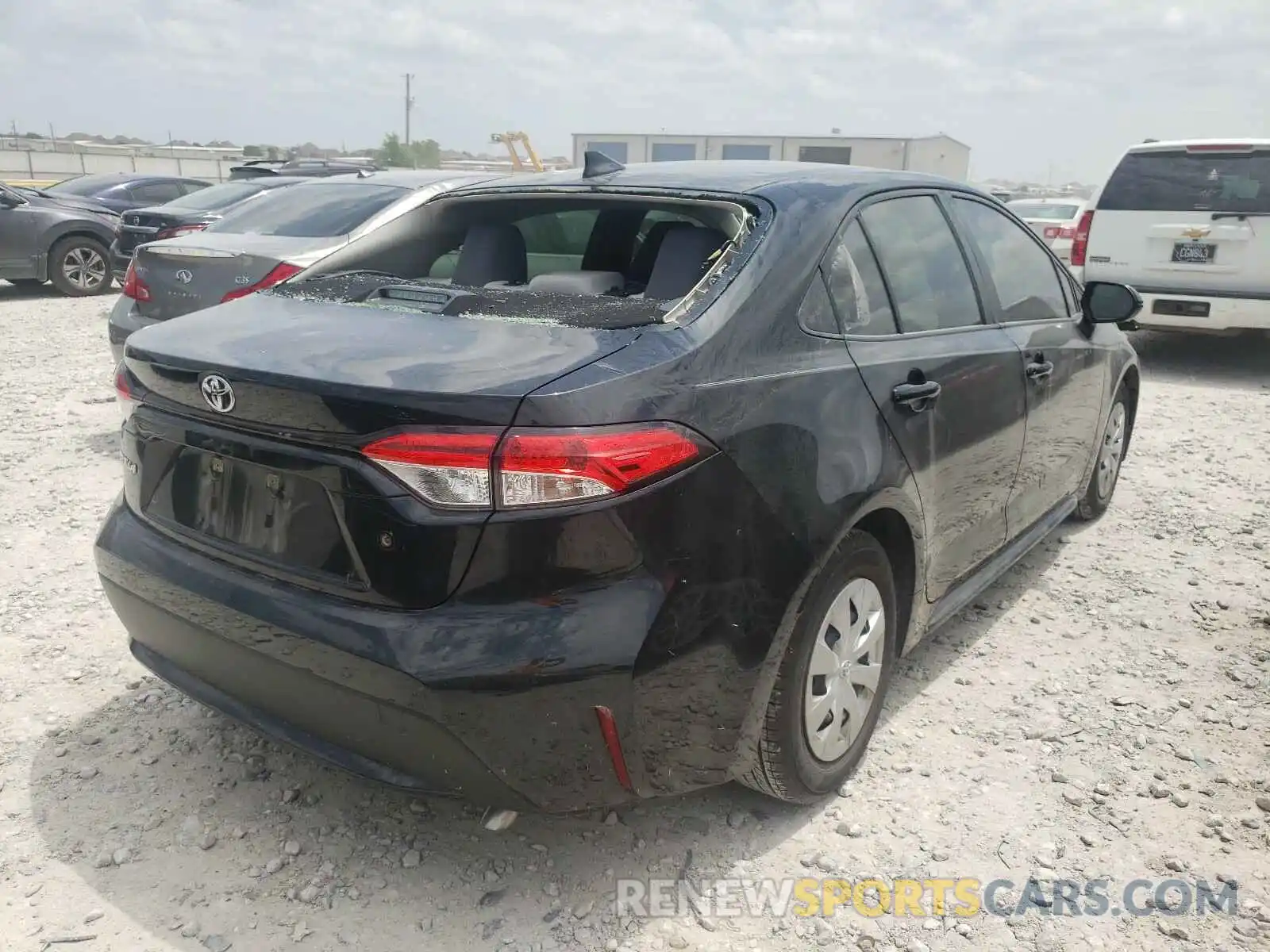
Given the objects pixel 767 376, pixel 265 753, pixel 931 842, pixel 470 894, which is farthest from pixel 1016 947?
pixel 265 753

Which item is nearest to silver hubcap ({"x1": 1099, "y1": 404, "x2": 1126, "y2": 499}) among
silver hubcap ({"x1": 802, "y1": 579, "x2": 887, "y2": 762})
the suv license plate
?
silver hubcap ({"x1": 802, "y1": 579, "x2": 887, "y2": 762})

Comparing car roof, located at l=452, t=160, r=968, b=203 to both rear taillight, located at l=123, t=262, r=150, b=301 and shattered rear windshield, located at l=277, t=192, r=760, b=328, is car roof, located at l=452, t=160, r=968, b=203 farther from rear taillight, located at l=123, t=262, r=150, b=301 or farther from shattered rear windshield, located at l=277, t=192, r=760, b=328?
rear taillight, located at l=123, t=262, r=150, b=301

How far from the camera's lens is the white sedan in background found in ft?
51.2

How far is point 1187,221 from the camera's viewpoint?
7980 mm

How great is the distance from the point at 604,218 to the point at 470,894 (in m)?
2.15

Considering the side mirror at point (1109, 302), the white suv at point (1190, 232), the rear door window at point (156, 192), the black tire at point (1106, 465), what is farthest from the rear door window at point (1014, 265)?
the rear door window at point (156, 192)

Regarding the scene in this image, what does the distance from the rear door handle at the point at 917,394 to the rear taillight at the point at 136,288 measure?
4.58 meters

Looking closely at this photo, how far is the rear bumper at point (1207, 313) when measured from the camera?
7.80m

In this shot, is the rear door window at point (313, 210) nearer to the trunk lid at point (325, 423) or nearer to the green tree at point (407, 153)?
the trunk lid at point (325, 423)

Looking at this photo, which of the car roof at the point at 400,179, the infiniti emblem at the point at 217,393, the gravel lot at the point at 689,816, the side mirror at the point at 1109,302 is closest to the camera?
the infiniti emblem at the point at 217,393

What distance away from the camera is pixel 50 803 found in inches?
101

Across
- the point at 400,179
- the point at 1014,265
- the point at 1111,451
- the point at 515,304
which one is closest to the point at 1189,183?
the point at 1111,451

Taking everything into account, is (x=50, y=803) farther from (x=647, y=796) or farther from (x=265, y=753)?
(x=647, y=796)

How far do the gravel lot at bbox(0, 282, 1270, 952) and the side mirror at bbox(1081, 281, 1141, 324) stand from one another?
3.69ft
